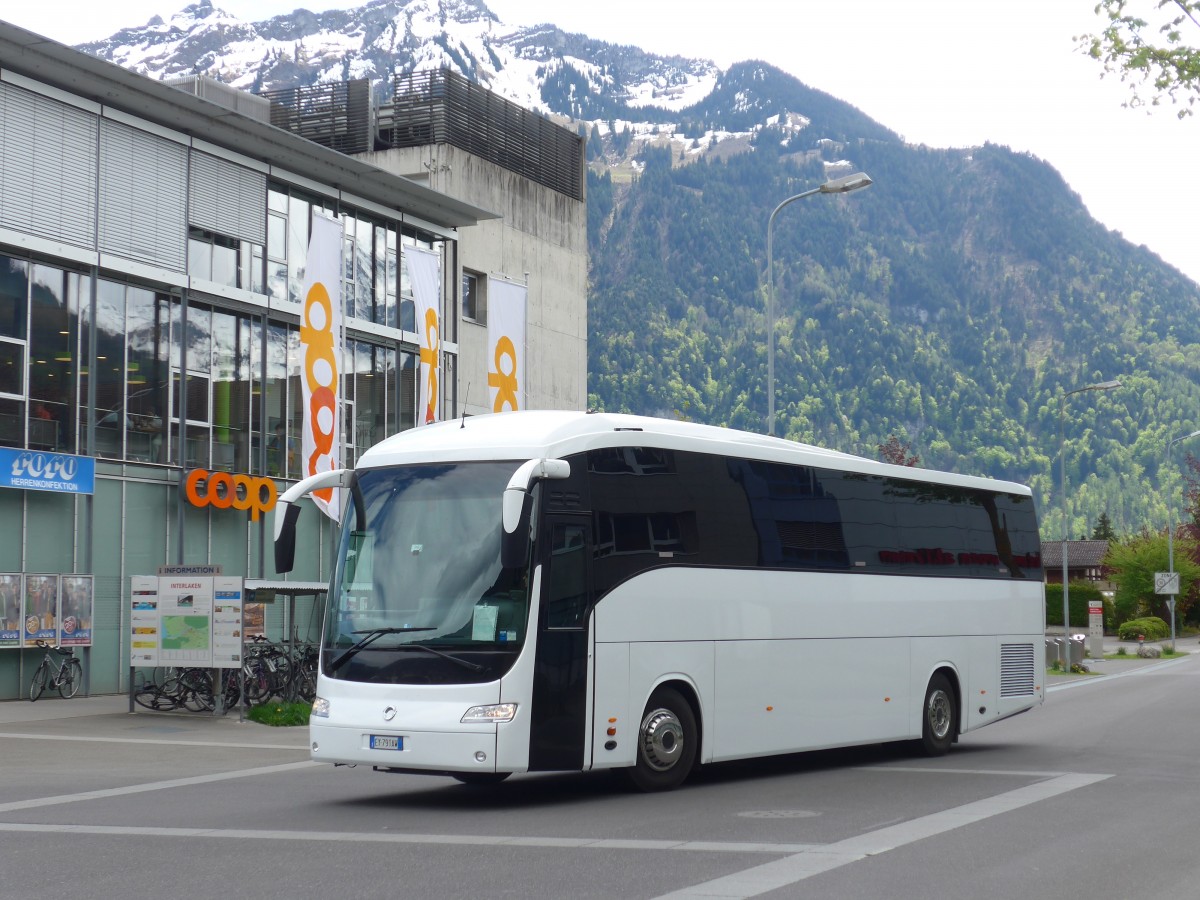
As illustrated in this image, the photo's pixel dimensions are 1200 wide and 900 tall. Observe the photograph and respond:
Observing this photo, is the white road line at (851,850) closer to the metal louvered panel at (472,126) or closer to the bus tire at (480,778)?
the bus tire at (480,778)

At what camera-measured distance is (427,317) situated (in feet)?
109

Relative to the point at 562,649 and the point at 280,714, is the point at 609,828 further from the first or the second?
the point at 280,714

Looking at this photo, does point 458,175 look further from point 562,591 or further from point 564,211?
point 562,591

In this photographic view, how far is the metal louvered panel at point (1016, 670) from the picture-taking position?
2009cm

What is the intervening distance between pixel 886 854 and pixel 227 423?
25020 mm

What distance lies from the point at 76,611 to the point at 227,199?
378 inches

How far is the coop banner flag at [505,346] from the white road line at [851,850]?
2148 centimetres

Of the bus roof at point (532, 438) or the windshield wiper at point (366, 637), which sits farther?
the bus roof at point (532, 438)

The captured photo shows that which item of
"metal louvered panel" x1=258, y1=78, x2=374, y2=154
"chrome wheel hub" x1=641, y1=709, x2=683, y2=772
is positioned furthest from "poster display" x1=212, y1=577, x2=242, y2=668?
"metal louvered panel" x1=258, y1=78, x2=374, y2=154

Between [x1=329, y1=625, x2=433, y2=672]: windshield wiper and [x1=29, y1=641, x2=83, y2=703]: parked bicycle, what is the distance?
1621cm

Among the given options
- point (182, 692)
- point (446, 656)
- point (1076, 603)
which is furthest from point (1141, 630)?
point (446, 656)

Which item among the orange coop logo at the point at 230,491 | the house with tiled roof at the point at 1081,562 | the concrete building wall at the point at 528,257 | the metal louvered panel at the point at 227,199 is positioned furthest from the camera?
the house with tiled roof at the point at 1081,562

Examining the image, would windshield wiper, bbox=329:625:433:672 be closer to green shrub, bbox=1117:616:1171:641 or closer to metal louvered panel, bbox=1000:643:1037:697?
metal louvered panel, bbox=1000:643:1037:697

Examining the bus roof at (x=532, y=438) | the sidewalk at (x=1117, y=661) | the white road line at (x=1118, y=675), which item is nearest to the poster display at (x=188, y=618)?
the bus roof at (x=532, y=438)
